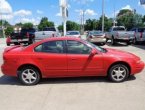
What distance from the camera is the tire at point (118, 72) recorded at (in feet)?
27.3

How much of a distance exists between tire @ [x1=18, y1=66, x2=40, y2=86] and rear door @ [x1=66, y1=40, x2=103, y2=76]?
1.06 meters

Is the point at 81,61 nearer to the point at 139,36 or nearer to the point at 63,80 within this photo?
the point at 63,80

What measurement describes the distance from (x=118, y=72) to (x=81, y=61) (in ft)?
4.06

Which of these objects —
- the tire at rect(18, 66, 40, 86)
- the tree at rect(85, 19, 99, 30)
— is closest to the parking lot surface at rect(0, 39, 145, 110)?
the tire at rect(18, 66, 40, 86)

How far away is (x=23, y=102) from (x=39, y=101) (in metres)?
0.39

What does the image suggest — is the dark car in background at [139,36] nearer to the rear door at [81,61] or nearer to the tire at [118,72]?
the tire at [118,72]

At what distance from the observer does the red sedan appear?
8195 mm

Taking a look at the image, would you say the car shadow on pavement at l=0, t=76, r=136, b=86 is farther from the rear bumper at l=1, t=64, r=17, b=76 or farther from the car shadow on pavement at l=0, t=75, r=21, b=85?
the rear bumper at l=1, t=64, r=17, b=76

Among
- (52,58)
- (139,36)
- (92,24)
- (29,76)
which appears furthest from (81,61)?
(92,24)

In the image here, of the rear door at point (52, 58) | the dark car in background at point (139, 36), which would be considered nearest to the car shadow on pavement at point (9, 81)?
the rear door at point (52, 58)

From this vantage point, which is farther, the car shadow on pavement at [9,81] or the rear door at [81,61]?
the car shadow on pavement at [9,81]

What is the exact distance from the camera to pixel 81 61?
324 inches

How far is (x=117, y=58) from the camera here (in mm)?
8281

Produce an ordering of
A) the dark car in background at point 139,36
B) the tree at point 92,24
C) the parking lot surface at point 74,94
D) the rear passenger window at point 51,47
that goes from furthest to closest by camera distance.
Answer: the tree at point 92,24 < the dark car in background at point 139,36 < the rear passenger window at point 51,47 < the parking lot surface at point 74,94
